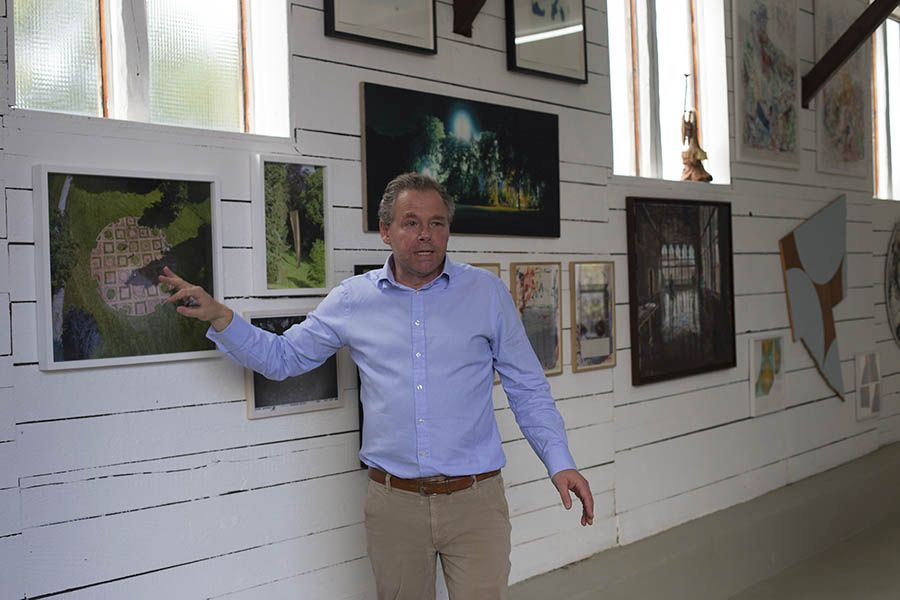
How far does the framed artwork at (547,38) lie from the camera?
138 inches

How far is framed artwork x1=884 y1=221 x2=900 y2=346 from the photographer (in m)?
6.24

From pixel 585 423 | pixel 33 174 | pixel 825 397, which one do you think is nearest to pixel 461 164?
pixel 585 423

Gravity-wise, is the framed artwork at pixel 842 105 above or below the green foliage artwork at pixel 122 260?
above

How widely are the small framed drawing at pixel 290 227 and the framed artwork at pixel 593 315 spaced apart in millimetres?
1274

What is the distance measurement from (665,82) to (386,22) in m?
2.11

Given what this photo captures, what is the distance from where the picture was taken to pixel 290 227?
2805mm

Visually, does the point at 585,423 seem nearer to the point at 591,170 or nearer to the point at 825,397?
the point at 591,170

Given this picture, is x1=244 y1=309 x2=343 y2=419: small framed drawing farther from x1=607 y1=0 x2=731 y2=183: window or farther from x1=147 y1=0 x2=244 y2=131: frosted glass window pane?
x1=607 y1=0 x2=731 y2=183: window

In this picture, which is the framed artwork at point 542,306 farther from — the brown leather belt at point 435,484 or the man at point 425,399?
the brown leather belt at point 435,484

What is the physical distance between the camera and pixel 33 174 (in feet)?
7.50

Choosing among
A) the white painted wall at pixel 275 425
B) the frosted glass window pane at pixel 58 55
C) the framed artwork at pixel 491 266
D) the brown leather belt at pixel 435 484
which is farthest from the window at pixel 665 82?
the frosted glass window pane at pixel 58 55

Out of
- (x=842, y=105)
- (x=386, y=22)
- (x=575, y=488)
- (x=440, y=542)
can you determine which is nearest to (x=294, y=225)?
(x=386, y=22)

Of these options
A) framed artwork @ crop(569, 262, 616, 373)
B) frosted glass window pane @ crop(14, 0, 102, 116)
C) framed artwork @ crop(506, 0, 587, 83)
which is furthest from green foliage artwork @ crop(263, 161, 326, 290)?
framed artwork @ crop(569, 262, 616, 373)

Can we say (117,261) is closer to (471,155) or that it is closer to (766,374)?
(471,155)
